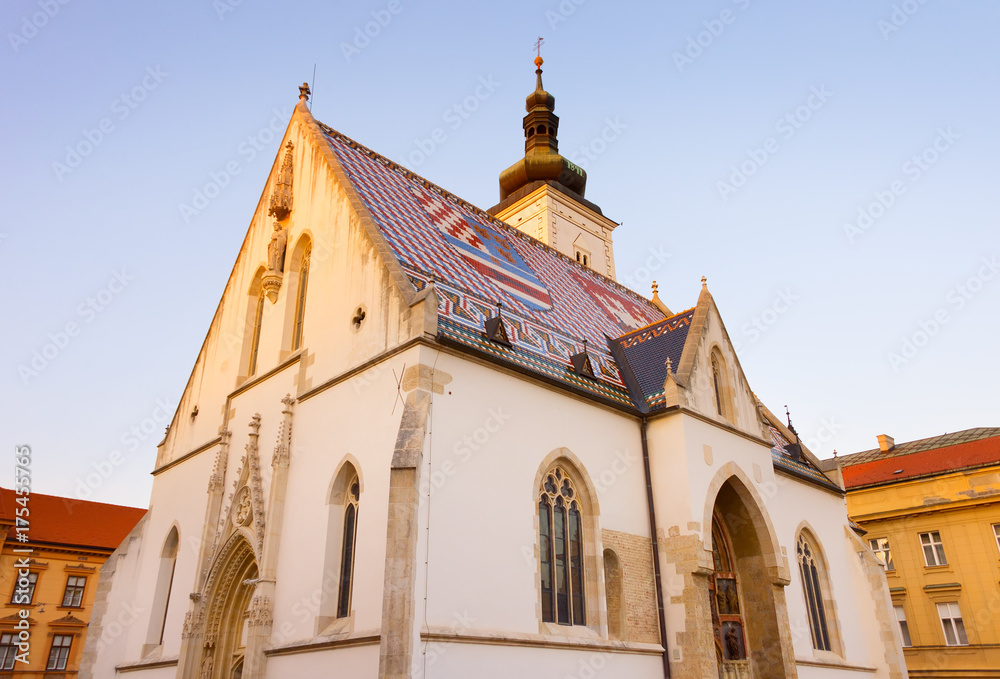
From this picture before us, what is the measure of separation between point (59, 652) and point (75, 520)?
6862mm

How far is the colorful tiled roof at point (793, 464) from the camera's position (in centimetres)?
1960

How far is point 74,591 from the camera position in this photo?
35500 mm

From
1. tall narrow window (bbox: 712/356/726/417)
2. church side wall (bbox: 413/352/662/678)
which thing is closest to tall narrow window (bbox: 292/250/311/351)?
church side wall (bbox: 413/352/662/678)

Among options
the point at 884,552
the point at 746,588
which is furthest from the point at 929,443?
the point at 746,588

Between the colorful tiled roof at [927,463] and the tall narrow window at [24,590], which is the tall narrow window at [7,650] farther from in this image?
the colorful tiled roof at [927,463]

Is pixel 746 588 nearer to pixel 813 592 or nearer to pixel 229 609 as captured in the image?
pixel 813 592

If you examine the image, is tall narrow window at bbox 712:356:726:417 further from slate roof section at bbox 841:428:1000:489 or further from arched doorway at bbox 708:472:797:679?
slate roof section at bbox 841:428:1000:489

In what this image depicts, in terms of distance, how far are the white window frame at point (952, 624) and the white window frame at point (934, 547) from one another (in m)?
1.52

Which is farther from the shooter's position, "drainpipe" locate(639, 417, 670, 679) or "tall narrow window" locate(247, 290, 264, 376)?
"tall narrow window" locate(247, 290, 264, 376)

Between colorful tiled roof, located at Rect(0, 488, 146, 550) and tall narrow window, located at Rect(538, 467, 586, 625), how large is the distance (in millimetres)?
30468

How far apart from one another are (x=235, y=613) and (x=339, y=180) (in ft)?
29.0

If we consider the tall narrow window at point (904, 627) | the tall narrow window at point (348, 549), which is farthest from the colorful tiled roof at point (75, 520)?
the tall narrow window at point (904, 627)

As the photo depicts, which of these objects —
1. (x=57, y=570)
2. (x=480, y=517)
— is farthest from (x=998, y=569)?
(x=57, y=570)

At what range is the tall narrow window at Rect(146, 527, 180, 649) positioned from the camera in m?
16.7
